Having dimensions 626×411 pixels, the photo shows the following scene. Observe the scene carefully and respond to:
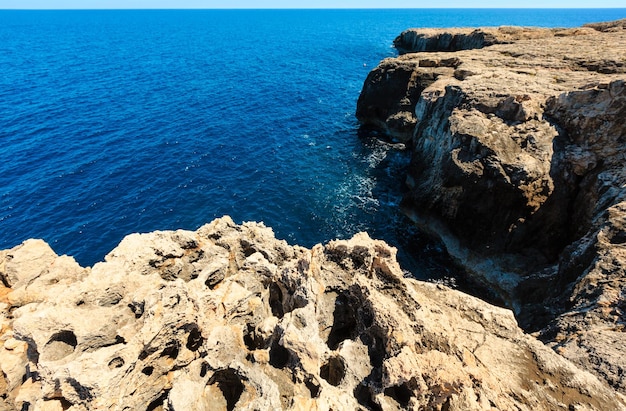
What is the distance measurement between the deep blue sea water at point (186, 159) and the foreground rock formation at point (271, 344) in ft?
73.8

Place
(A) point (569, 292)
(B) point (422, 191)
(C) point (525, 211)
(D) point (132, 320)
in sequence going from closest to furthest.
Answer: (D) point (132, 320), (A) point (569, 292), (C) point (525, 211), (B) point (422, 191)

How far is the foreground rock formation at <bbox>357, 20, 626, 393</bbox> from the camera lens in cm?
2214

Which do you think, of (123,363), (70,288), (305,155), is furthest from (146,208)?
(123,363)

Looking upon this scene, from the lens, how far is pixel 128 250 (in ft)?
→ 61.7

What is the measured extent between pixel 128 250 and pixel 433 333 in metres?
16.5

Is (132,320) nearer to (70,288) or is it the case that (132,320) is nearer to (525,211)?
(70,288)

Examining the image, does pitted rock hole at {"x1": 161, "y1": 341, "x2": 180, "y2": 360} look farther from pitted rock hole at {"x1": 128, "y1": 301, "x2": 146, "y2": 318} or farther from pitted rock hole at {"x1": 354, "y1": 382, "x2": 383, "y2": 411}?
pitted rock hole at {"x1": 354, "y1": 382, "x2": 383, "y2": 411}

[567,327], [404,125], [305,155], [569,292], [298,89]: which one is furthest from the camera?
[298,89]

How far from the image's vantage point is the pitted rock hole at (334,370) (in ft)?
44.2

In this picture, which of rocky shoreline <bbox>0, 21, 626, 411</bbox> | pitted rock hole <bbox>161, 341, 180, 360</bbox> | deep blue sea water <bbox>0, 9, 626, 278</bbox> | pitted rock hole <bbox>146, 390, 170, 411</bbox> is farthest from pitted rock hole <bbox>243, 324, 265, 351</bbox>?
deep blue sea water <bbox>0, 9, 626, 278</bbox>

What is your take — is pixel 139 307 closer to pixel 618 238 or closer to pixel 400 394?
pixel 400 394

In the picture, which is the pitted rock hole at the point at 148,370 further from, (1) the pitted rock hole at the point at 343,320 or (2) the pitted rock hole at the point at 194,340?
(1) the pitted rock hole at the point at 343,320

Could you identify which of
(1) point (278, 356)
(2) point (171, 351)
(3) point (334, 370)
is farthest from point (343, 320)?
(2) point (171, 351)

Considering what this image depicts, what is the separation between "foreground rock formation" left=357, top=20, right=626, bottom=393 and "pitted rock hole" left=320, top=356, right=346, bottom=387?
11430 millimetres
